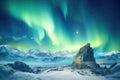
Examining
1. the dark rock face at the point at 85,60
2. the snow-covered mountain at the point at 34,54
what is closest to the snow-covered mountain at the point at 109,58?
the dark rock face at the point at 85,60

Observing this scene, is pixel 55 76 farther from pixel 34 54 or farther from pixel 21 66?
pixel 21 66

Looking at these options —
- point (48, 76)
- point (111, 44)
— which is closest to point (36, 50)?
point (48, 76)

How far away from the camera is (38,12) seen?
6.34 m

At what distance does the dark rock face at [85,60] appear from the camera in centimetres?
612

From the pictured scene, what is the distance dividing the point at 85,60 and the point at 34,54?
1199 millimetres

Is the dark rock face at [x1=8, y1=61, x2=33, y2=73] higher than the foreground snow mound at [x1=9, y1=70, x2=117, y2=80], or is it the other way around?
the dark rock face at [x1=8, y1=61, x2=33, y2=73]

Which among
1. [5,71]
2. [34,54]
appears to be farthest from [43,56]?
[5,71]

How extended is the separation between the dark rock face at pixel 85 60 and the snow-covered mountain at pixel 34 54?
15cm

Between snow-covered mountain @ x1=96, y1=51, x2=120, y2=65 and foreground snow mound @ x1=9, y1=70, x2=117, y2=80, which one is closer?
foreground snow mound @ x1=9, y1=70, x2=117, y2=80

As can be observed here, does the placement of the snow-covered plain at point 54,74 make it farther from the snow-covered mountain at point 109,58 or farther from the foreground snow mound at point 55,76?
the snow-covered mountain at point 109,58

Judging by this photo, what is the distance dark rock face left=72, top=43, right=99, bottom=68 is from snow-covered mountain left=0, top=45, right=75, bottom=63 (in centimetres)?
15

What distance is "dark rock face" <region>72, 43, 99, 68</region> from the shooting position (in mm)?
6125

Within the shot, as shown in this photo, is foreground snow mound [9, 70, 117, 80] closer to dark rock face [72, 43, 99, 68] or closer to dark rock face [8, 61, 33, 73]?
dark rock face [8, 61, 33, 73]

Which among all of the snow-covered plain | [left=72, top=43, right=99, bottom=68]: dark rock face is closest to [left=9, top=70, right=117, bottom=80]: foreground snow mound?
the snow-covered plain
